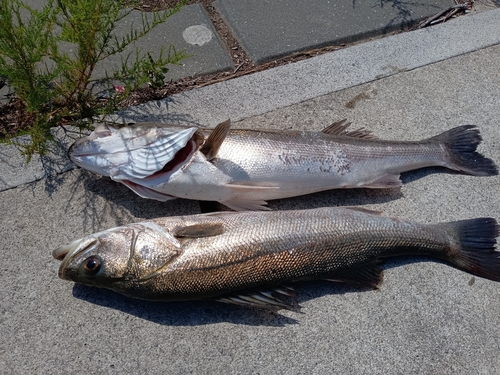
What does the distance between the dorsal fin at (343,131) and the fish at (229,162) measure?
174 millimetres

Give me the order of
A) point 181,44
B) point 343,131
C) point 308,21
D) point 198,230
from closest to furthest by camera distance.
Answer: point 198,230 < point 343,131 < point 181,44 < point 308,21

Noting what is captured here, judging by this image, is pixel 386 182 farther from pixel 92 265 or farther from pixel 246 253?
pixel 92 265

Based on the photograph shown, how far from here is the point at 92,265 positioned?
2834 millimetres

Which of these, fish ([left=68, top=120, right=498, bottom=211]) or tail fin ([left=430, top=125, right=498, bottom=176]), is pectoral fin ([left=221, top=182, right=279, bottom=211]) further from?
tail fin ([left=430, top=125, right=498, bottom=176])

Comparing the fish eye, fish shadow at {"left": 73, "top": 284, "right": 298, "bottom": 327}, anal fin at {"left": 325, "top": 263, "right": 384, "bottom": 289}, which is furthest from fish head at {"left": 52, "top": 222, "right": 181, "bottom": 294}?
anal fin at {"left": 325, "top": 263, "right": 384, "bottom": 289}

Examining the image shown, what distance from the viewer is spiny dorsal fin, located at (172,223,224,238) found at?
2.91 metres

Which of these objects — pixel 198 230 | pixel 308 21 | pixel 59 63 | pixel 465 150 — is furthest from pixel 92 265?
pixel 308 21

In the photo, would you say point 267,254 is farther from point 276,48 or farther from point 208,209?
point 276,48

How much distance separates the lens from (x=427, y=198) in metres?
3.73

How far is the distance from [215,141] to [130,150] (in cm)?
61

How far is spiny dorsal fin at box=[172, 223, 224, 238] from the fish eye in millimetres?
484

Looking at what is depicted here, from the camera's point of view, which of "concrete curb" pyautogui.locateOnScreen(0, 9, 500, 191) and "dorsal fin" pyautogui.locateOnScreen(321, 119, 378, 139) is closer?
"concrete curb" pyautogui.locateOnScreen(0, 9, 500, 191)

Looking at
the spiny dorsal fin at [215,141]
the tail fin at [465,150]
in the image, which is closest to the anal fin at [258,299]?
the spiny dorsal fin at [215,141]

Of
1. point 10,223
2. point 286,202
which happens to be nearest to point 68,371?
point 10,223
